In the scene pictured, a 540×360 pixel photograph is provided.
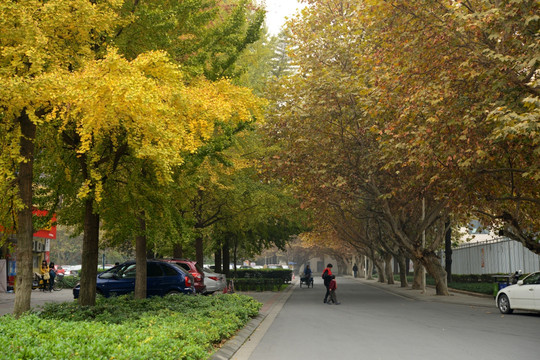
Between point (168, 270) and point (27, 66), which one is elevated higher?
point (27, 66)

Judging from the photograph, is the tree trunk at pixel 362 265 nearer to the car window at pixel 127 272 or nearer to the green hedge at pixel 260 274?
the green hedge at pixel 260 274

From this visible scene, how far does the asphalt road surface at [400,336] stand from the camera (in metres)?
10.1

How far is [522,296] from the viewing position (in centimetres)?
1803

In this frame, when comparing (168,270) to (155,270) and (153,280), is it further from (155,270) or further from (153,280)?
(153,280)

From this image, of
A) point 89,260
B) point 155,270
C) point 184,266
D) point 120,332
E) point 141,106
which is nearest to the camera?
point 120,332

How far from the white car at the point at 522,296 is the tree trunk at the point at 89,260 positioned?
12893mm

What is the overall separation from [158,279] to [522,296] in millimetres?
11940

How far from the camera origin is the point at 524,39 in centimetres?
1441

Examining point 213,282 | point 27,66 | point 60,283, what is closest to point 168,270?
point 213,282

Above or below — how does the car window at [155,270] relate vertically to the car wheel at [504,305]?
above

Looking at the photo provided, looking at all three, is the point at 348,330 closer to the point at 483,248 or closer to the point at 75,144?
the point at 75,144

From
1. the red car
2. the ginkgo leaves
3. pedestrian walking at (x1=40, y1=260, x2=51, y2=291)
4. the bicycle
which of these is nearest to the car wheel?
the red car

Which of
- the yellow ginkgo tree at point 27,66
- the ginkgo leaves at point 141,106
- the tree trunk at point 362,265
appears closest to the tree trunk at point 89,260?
the yellow ginkgo tree at point 27,66

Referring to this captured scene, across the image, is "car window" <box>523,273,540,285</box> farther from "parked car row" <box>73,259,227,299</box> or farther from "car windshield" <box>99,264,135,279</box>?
"car windshield" <box>99,264,135,279</box>
